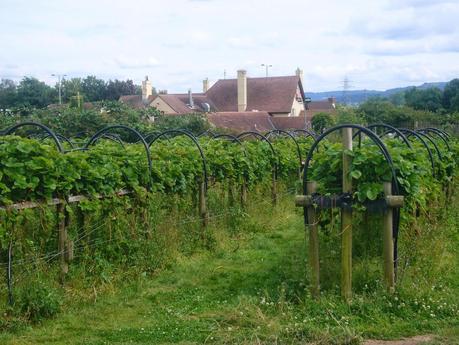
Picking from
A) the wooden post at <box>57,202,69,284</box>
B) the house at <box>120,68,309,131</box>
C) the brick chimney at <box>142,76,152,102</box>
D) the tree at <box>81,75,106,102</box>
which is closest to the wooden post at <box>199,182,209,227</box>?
the wooden post at <box>57,202,69,284</box>

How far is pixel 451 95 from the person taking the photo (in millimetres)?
59625

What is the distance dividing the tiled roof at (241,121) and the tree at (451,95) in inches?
A: 672

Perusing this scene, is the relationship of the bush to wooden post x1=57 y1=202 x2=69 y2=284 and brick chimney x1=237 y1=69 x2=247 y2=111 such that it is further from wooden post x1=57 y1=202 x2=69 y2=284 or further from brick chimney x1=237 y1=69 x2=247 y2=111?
brick chimney x1=237 y1=69 x2=247 y2=111

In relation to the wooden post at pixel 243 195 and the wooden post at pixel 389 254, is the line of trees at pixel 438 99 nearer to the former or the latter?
the wooden post at pixel 243 195

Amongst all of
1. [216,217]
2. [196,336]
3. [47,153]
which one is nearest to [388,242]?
[196,336]

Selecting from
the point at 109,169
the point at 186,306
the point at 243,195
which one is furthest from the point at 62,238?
the point at 243,195

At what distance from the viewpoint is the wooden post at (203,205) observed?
10445 millimetres

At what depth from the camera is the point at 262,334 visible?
5.90 m

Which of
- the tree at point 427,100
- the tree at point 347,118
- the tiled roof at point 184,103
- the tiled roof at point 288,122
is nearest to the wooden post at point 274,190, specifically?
the tree at point 347,118

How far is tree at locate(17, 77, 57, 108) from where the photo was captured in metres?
77.6

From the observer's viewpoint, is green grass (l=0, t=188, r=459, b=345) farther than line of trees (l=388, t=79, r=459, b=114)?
No

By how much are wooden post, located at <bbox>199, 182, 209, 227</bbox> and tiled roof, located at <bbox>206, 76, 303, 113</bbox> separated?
53.7 m

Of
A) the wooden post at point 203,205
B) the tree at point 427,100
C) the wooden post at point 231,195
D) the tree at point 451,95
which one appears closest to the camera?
the wooden post at point 203,205

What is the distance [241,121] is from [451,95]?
22.9m
